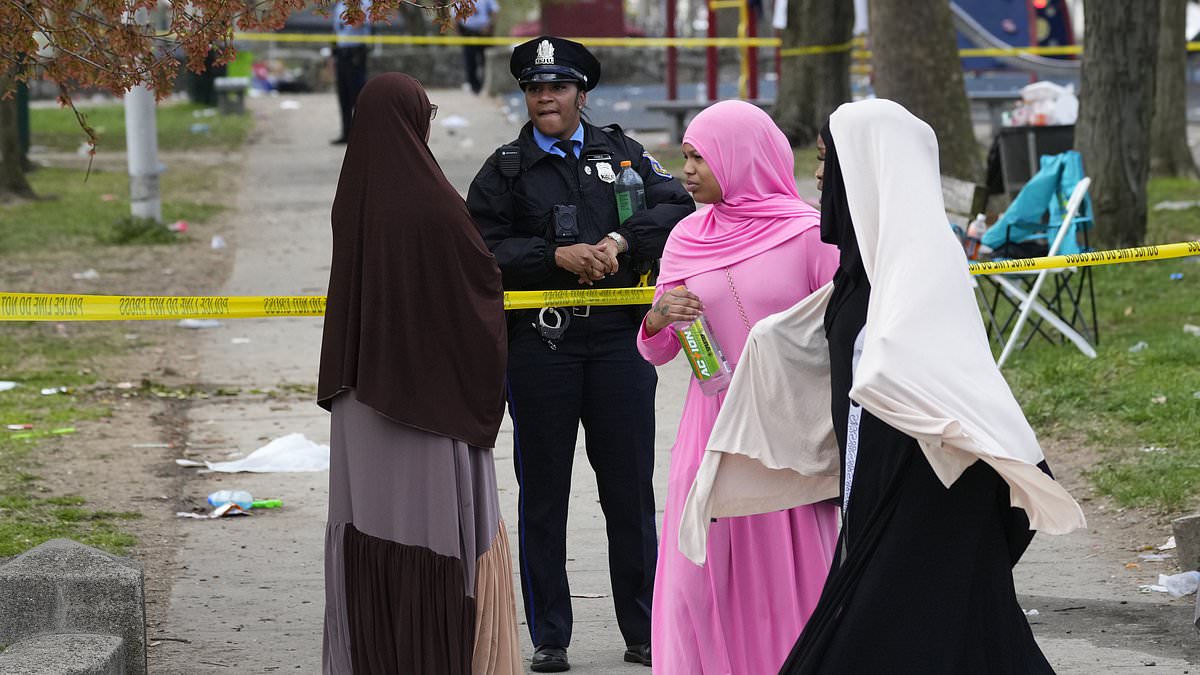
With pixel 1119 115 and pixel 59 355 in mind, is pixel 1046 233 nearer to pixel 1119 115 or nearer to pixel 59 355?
pixel 1119 115

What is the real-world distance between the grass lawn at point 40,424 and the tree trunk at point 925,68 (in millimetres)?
7042

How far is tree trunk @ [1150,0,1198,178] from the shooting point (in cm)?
1773

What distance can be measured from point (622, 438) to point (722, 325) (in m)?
0.75

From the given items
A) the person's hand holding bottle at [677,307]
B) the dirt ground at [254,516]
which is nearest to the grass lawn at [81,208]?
the dirt ground at [254,516]

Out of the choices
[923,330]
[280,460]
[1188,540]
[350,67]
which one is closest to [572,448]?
[923,330]

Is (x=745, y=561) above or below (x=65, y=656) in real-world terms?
above

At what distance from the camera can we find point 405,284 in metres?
4.44

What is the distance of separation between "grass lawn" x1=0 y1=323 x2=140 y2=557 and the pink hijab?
10.1 ft

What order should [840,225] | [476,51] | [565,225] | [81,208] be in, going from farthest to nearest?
1. [476,51]
2. [81,208]
3. [565,225]
4. [840,225]

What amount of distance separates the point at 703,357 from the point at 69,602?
200cm

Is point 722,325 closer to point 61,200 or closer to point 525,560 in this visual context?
point 525,560

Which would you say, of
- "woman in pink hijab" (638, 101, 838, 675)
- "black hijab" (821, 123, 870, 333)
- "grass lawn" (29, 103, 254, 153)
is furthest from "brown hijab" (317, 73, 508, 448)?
"grass lawn" (29, 103, 254, 153)

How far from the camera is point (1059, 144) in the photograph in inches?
515

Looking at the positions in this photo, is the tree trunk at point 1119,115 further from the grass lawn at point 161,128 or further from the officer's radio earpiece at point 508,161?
the grass lawn at point 161,128
